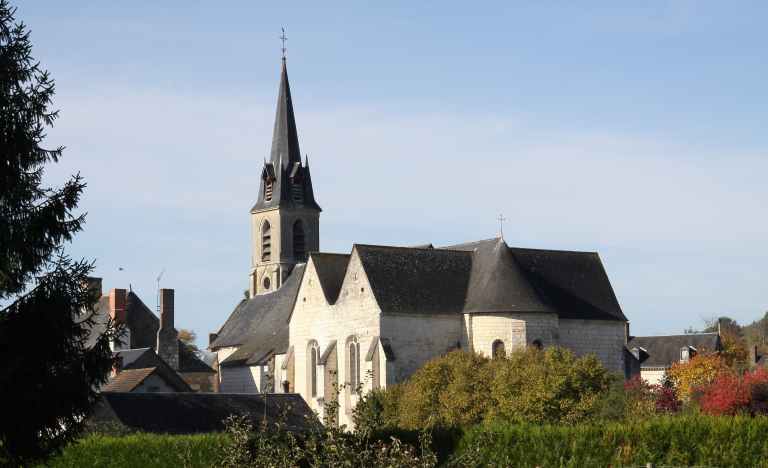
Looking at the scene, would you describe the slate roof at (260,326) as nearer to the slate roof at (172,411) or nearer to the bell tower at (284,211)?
the bell tower at (284,211)

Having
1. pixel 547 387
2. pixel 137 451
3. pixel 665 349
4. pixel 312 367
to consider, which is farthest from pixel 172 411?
pixel 665 349

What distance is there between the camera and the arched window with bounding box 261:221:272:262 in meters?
93.8

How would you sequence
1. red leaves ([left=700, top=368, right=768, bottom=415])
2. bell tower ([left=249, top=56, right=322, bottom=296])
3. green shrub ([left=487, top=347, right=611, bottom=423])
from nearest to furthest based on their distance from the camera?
1. red leaves ([left=700, top=368, right=768, bottom=415])
2. green shrub ([left=487, top=347, right=611, bottom=423])
3. bell tower ([left=249, top=56, right=322, bottom=296])

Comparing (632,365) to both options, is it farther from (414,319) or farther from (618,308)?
(414,319)

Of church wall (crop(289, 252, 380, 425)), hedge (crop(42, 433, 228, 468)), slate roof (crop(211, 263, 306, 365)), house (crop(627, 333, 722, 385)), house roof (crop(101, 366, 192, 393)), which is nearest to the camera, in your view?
hedge (crop(42, 433, 228, 468))

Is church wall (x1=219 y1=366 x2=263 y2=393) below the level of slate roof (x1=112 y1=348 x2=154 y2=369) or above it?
below

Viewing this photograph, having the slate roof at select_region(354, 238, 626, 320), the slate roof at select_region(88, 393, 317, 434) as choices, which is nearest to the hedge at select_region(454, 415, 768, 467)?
the slate roof at select_region(88, 393, 317, 434)

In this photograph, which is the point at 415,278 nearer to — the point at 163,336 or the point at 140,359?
the point at 140,359

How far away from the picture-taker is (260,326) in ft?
258

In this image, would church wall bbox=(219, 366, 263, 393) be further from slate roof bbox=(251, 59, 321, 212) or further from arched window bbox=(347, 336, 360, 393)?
slate roof bbox=(251, 59, 321, 212)

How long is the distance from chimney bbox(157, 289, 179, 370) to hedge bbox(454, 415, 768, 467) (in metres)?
46.9

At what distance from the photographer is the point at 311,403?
63156mm

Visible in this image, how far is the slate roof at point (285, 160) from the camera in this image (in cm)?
9325

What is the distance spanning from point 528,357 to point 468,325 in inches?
312
